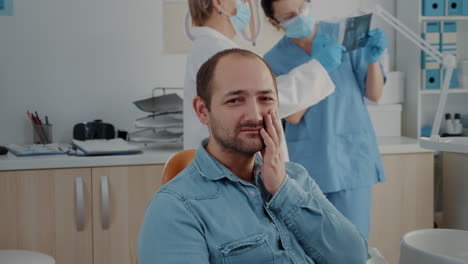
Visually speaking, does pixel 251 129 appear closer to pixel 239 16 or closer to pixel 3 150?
pixel 239 16

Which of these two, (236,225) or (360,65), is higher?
(360,65)

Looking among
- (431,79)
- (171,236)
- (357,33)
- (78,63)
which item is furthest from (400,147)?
(171,236)

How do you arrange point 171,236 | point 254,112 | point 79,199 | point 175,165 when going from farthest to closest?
point 79,199 → point 175,165 → point 254,112 → point 171,236

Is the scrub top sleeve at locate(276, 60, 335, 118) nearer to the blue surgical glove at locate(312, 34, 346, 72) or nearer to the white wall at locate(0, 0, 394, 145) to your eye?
the blue surgical glove at locate(312, 34, 346, 72)

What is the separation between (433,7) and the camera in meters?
3.06

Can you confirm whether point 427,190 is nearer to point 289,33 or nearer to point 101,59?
point 289,33

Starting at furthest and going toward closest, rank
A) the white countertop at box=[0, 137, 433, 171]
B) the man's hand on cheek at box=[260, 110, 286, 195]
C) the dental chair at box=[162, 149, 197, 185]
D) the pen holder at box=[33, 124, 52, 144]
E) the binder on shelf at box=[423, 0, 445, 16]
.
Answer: the binder on shelf at box=[423, 0, 445, 16] → the pen holder at box=[33, 124, 52, 144] → the white countertop at box=[0, 137, 433, 171] → the dental chair at box=[162, 149, 197, 185] → the man's hand on cheek at box=[260, 110, 286, 195]

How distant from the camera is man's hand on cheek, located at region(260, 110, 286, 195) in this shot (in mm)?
1195

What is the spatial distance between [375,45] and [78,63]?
147 cm

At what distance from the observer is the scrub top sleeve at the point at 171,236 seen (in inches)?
42.4

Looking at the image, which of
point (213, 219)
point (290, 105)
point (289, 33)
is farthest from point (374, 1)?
point (213, 219)

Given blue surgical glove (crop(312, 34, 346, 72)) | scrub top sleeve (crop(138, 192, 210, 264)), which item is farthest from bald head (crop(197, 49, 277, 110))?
blue surgical glove (crop(312, 34, 346, 72))

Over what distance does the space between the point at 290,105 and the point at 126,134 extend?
123 cm

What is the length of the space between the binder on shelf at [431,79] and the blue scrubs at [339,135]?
102cm
